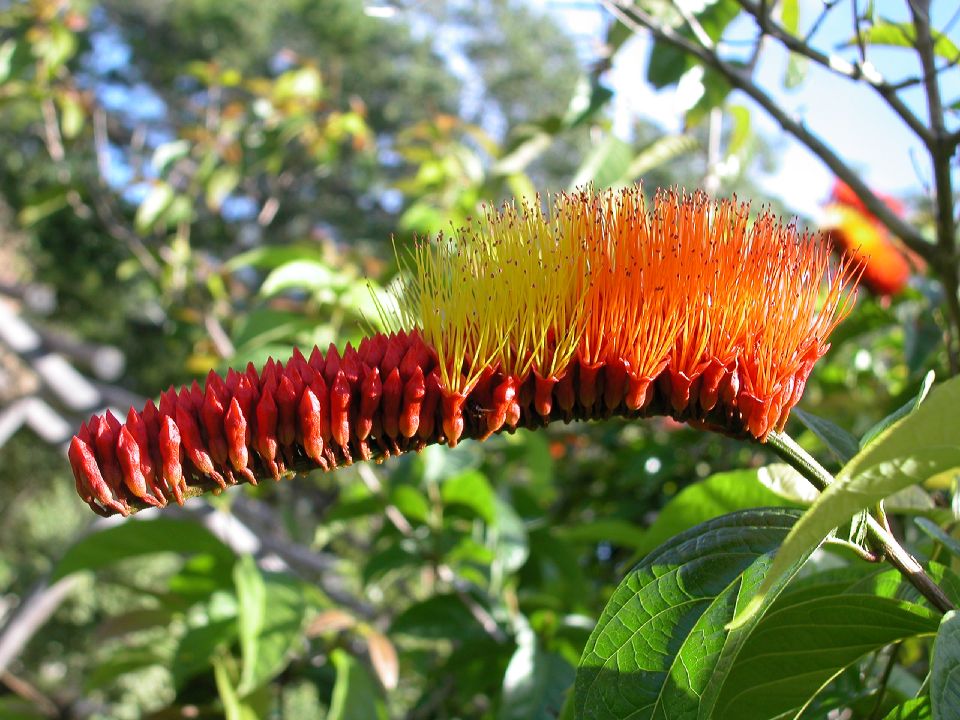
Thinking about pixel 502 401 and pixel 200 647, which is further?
pixel 200 647

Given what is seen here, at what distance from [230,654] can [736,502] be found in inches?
41.0

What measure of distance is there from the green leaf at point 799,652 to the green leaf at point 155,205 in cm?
226

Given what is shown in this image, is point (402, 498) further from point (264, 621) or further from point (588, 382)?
point (588, 382)

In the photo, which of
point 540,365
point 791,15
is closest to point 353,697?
point 540,365

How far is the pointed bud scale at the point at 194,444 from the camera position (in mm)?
570

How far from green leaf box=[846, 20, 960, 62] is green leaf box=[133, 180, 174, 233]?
198cm

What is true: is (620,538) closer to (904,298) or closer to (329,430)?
(904,298)

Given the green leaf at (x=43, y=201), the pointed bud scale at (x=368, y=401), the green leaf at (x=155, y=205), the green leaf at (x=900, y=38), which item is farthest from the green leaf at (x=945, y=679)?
the green leaf at (x=43, y=201)

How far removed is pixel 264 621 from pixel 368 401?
781mm

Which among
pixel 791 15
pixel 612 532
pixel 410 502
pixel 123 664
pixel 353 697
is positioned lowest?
→ pixel 123 664

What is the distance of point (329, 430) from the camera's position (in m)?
0.59

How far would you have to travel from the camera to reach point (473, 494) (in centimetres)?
155

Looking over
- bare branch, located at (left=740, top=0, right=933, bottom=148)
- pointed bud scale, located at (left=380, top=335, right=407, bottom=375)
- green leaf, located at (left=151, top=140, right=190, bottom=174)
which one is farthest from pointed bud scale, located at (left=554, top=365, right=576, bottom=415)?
green leaf, located at (left=151, top=140, right=190, bottom=174)

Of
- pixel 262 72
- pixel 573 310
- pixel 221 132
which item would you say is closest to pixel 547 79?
pixel 262 72
